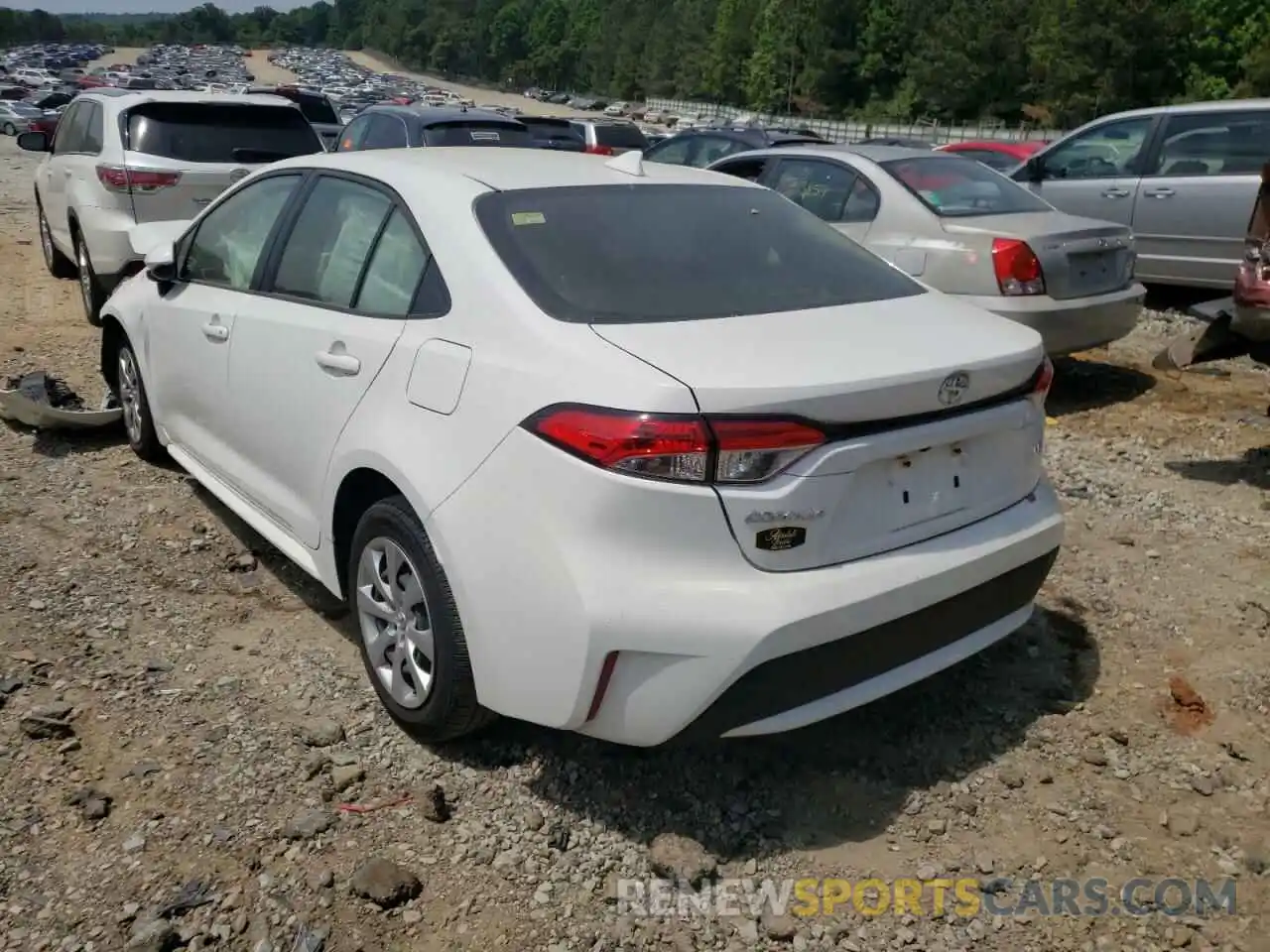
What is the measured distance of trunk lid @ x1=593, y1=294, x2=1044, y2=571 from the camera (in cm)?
251

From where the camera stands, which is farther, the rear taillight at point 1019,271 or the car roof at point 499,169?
the rear taillight at point 1019,271

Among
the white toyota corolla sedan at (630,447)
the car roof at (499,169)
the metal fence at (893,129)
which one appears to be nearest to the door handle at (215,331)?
the white toyota corolla sedan at (630,447)

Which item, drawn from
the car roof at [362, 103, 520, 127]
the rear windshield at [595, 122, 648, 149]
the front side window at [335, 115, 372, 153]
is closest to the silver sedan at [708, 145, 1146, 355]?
the car roof at [362, 103, 520, 127]

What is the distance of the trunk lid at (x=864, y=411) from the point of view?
8.23 feet

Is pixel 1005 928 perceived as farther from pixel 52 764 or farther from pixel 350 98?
pixel 350 98

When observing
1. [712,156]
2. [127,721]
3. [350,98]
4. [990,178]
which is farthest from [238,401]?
[350,98]

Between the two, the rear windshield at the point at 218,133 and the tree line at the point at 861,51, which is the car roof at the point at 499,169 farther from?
the tree line at the point at 861,51

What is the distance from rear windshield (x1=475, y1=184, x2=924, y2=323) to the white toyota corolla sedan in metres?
0.01

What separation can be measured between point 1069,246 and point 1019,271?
40 centimetres

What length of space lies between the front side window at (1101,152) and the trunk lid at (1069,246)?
2.84 m

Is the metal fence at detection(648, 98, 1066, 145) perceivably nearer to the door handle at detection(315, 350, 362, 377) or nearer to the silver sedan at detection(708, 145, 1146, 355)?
the silver sedan at detection(708, 145, 1146, 355)

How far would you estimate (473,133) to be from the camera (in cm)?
1164

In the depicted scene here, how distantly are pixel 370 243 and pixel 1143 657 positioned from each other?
114 inches

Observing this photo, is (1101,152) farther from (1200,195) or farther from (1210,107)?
(1200,195)
